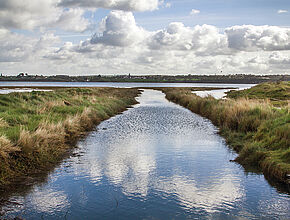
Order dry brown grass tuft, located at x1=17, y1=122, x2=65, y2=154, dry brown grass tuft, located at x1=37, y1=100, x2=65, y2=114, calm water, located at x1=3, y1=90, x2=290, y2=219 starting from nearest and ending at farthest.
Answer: calm water, located at x1=3, y1=90, x2=290, y2=219 < dry brown grass tuft, located at x1=17, y1=122, x2=65, y2=154 < dry brown grass tuft, located at x1=37, y1=100, x2=65, y2=114

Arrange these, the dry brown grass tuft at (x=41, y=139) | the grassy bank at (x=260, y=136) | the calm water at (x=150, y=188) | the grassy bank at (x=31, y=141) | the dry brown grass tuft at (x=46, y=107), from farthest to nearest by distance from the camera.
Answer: the dry brown grass tuft at (x=46, y=107) < the grassy bank at (x=260, y=136) < the dry brown grass tuft at (x=41, y=139) < the grassy bank at (x=31, y=141) < the calm water at (x=150, y=188)

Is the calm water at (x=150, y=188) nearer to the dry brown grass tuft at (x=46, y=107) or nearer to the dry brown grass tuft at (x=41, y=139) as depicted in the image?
the dry brown grass tuft at (x=41, y=139)

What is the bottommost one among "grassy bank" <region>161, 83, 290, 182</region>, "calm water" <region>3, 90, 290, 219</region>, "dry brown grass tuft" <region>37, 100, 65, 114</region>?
"calm water" <region>3, 90, 290, 219</region>

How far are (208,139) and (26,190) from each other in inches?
533

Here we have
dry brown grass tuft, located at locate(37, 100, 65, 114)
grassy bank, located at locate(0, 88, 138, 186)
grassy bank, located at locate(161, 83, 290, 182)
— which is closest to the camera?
grassy bank, located at locate(0, 88, 138, 186)

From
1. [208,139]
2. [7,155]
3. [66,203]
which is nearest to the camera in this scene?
[66,203]

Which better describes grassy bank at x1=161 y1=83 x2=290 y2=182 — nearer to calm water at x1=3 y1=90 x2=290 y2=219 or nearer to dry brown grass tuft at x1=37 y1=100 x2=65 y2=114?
calm water at x1=3 y1=90 x2=290 y2=219

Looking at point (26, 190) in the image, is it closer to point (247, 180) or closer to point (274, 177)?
point (247, 180)

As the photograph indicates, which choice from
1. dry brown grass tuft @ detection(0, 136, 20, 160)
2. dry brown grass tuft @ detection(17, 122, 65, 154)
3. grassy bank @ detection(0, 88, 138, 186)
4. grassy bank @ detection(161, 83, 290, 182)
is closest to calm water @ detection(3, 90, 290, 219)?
grassy bank @ detection(161, 83, 290, 182)

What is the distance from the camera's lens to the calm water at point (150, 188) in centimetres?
927

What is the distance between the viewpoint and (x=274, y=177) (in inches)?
486

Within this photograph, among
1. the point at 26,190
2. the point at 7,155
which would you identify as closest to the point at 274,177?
the point at 26,190

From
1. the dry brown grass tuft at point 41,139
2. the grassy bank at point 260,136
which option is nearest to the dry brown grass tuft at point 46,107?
the dry brown grass tuft at point 41,139

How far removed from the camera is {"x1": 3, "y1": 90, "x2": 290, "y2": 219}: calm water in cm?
927
